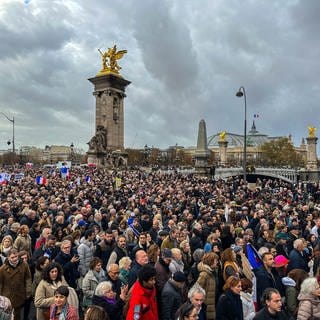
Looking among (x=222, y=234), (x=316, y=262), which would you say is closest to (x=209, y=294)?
(x=316, y=262)

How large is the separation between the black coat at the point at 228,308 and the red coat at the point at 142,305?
0.89 metres

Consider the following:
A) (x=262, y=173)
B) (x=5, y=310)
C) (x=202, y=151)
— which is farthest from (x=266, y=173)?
(x=5, y=310)

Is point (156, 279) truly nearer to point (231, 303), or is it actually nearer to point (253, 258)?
point (231, 303)

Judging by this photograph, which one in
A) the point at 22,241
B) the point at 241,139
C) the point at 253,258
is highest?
the point at 241,139

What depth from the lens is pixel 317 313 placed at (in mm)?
4594

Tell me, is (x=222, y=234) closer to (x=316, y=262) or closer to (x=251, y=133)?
(x=316, y=262)

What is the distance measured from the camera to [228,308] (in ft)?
16.6

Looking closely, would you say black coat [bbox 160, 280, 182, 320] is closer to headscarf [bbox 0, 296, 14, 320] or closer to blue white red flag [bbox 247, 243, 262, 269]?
headscarf [bbox 0, 296, 14, 320]

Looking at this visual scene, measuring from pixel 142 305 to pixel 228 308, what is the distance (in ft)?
4.00

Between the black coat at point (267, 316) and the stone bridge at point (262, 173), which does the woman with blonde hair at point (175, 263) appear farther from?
the stone bridge at point (262, 173)

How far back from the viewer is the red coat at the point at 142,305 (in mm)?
4562

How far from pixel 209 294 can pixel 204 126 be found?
113 ft

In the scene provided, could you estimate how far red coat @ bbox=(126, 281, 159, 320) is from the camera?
4562 mm

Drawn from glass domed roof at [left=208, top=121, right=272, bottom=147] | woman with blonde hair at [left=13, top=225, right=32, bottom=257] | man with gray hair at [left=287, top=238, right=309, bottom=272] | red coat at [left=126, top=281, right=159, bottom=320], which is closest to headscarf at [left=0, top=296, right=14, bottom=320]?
red coat at [left=126, top=281, right=159, bottom=320]
